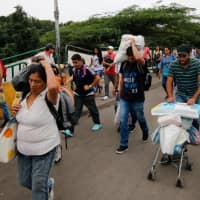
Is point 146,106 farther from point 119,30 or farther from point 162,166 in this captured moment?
point 119,30

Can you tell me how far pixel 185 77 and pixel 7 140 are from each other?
2751mm

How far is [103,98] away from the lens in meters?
11.2

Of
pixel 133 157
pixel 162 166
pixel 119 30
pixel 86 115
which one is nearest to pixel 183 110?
pixel 162 166

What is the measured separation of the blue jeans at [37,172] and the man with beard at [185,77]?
218cm

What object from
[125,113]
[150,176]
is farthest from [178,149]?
[125,113]

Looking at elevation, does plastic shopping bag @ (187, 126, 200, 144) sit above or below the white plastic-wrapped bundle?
below

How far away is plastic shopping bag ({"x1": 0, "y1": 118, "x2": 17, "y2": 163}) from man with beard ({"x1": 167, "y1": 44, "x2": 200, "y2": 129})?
231 centimetres

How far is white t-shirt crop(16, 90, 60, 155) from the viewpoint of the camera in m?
3.42

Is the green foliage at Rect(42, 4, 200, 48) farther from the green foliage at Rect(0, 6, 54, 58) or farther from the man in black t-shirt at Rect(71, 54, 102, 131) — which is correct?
the man in black t-shirt at Rect(71, 54, 102, 131)

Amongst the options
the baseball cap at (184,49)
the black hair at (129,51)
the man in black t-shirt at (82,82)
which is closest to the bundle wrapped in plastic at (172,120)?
the baseball cap at (184,49)

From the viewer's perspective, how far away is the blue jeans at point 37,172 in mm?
3436

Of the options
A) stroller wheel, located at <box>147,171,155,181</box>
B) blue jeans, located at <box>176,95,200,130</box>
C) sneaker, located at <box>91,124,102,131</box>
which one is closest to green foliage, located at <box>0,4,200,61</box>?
sneaker, located at <box>91,124,102,131</box>

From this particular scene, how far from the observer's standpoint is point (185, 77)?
516 cm

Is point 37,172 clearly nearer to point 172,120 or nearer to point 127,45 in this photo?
point 172,120
